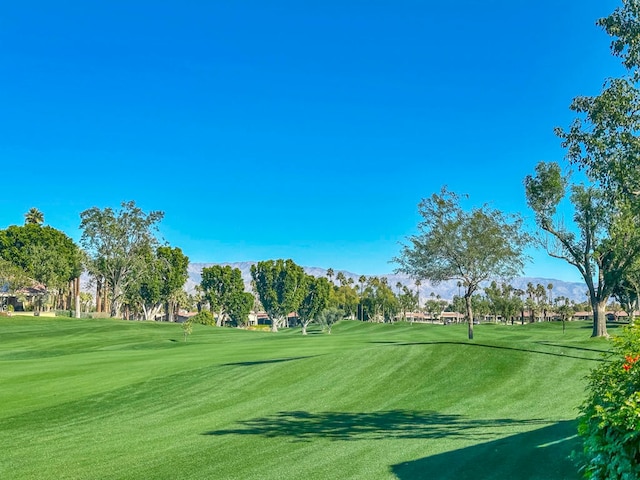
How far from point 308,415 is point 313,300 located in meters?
90.5

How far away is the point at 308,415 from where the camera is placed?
15.1m

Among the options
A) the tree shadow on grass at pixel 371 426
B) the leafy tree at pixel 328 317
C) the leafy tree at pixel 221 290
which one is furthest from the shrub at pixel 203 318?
the tree shadow on grass at pixel 371 426

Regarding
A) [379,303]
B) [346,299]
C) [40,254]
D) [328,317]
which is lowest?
[328,317]

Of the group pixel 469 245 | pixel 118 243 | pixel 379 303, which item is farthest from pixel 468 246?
pixel 379 303

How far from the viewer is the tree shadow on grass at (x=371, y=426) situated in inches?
489

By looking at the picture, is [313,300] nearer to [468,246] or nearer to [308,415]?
[468,246]

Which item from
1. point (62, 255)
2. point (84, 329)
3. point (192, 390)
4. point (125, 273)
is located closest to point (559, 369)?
point (192, 390)

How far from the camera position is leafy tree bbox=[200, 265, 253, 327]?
10306cm

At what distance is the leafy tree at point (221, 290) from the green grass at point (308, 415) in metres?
75.8

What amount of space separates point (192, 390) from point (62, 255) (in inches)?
3006

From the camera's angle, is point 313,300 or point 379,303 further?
point 379,303

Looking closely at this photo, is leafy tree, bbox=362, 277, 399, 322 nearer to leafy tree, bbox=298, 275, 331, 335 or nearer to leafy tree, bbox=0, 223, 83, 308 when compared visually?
leafy tree, bbox=298, 275, 331, 335

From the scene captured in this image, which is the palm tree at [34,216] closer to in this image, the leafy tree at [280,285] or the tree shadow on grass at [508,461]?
the leafy tree at [280,285]

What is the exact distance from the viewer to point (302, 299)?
103250 mm
